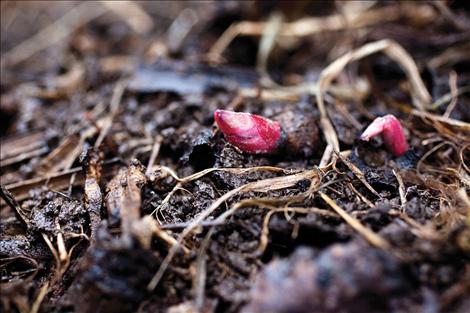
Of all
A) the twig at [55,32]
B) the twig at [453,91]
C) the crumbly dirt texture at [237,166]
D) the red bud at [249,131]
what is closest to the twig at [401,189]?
the crumbly dirt texture at [237,166]

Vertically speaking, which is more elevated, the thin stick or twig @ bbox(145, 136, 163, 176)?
twig @ bbox(145, 136, 163, 176)

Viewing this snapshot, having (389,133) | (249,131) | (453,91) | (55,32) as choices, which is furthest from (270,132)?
(55,32)

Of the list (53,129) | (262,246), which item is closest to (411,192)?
(262,246)

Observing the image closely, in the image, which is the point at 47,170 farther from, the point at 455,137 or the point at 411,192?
the point at 455,137

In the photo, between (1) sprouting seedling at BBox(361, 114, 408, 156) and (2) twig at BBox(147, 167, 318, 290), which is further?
(1) sprouting seedling at BBox(361, 114, 408, 156)

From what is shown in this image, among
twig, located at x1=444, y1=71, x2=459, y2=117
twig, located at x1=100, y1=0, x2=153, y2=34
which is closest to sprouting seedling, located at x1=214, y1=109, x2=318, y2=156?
twig, located at x1=444, y1=71, x2=459, y2=117

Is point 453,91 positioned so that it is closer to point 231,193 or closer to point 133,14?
point 231,193

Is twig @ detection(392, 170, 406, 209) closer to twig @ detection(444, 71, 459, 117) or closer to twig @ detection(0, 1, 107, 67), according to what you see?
twig @ detection(444, 71, 459, 117)

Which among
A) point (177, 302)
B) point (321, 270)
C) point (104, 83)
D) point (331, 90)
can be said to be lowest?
point (177, 302)

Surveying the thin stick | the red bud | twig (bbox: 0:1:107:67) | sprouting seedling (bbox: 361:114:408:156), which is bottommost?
the thin stick
